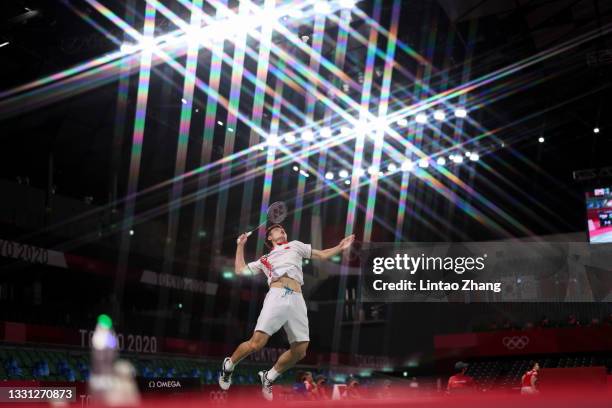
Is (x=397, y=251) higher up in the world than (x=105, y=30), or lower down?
lower down

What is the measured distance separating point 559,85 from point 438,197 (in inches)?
381

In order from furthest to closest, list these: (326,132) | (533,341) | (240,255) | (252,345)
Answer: (533,341), (326,132), (240,255), (252,345)

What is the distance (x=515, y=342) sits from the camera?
30.2 meters

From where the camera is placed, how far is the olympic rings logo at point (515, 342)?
2988 centimetres

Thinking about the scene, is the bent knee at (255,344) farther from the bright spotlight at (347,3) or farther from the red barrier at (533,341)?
the red barrier at (533,341)

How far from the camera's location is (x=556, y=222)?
33.5 metres

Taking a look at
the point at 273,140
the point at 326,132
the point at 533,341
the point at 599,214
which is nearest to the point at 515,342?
the point at 533,341

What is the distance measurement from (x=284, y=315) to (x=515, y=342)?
25422 millimetres

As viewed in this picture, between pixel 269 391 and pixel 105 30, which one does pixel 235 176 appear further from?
pixel 269 391

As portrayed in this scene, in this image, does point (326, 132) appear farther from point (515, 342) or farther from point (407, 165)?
point (515, 342)

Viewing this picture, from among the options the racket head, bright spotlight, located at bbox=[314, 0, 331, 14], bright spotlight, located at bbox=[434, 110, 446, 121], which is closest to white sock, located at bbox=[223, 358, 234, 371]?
the racket head

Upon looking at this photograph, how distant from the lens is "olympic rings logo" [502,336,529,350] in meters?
29.9

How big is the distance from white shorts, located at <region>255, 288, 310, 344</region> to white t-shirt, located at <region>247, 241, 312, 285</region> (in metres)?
0.17

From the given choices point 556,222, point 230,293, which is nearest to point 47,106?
point 230,293
